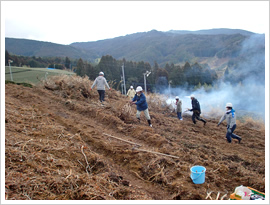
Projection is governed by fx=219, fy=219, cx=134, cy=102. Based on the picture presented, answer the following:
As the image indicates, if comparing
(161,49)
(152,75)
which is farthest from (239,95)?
(161,49)

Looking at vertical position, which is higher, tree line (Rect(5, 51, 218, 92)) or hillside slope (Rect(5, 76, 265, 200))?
tree line (Rect(5, 51, 218, 92))

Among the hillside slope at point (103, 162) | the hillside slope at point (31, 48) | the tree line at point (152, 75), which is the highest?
the hillside slope at point (31, 48)

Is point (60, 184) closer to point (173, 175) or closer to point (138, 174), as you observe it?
point (138, 174)

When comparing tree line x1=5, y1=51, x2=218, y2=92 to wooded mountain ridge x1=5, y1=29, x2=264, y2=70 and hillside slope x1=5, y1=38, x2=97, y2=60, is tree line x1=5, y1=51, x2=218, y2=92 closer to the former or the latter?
hillside slope x1=5, y1=38, x2=97, y2=60

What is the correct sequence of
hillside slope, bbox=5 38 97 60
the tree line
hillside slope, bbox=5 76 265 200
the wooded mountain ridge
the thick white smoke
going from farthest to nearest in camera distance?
the wooded mountain ridge, hillside slope, bbox=5 38 97 60, the tree line, the thick white smoke, hillside slope, bbox=5 76 265 200

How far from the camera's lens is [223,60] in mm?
64938

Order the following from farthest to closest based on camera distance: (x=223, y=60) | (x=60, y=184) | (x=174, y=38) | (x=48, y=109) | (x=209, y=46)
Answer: (x=174, y=38)
(x=209, y=46)
(x=223, y=60)
(x=48, y=109)
(x=60, y=184)

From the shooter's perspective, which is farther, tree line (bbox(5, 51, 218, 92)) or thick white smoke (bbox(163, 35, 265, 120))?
tree line (bbox(5, 51, 218, 92))

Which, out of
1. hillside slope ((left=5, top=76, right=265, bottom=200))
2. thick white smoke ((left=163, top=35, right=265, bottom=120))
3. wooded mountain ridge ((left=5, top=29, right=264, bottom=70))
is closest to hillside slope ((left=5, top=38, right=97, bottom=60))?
wooded mountain ridge ((left=5, top=29, right=264, bottom=70))

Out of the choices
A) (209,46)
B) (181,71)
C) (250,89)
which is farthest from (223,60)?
(250,89)

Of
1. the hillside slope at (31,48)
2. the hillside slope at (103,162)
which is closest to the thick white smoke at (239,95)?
the hillside slope at (103,162)

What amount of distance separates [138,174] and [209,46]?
89.5 meters

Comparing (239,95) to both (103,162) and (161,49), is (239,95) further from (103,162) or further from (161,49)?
(161,49)

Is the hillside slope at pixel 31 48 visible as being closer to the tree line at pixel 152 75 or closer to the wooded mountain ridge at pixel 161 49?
the wooded mountain ridge at pixel 161 49
